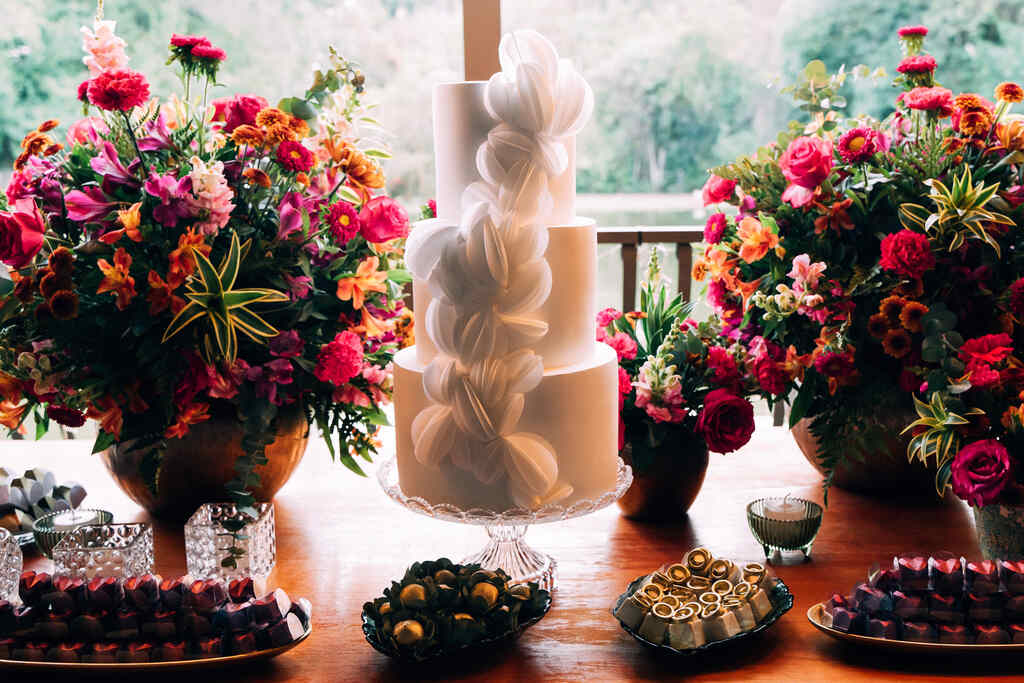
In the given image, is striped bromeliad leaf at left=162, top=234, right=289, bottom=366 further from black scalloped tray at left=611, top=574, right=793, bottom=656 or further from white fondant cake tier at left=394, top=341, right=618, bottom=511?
black scalloped tray at left=611, top=574, right=793, bottom=656

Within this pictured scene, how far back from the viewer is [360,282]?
1176mm

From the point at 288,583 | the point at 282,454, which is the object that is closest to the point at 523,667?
the point at 288,583

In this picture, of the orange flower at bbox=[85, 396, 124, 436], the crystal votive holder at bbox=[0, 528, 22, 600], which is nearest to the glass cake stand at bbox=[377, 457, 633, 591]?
the orange flower at bbox=[85, 396, 124, 436]

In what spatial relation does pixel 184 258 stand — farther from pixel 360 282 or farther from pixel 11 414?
pixel 11 414

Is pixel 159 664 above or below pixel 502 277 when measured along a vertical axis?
below

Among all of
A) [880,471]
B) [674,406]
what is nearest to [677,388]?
[674,406]

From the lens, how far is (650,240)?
6.82 feet

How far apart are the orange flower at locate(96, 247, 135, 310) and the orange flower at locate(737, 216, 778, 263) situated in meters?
0.77

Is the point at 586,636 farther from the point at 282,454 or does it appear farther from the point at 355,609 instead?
the point at 282,454

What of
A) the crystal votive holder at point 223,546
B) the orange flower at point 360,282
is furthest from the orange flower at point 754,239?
the crystal votive holder at point 223,546

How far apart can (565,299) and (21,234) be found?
2.04 ft

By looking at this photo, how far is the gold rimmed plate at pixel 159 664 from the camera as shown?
914 millimetres

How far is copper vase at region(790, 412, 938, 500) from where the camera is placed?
1294 millimetres

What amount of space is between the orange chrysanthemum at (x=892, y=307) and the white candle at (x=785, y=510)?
0.85 ft
